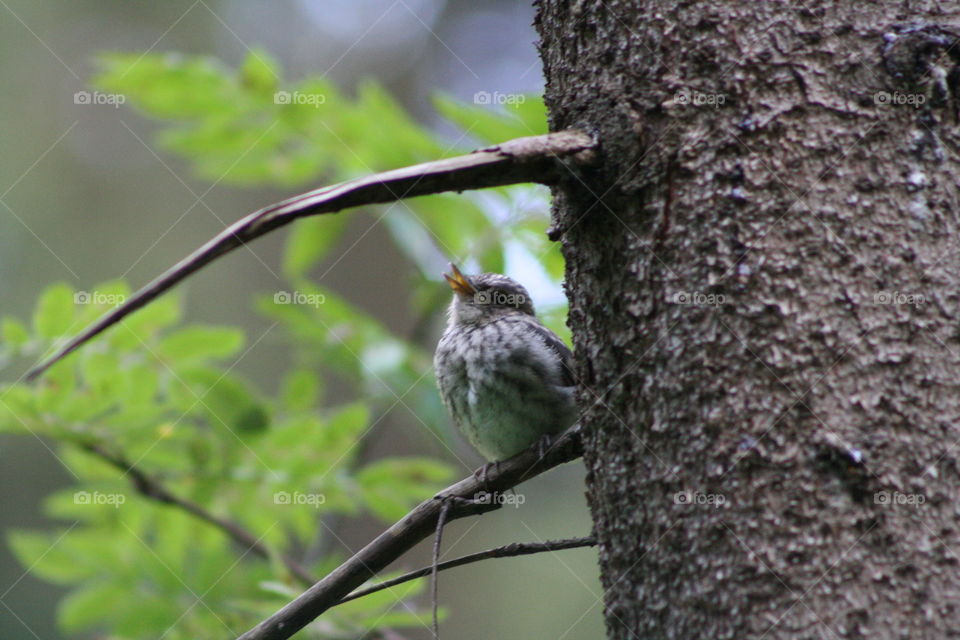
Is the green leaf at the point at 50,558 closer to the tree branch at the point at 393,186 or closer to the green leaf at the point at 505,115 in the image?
the green leaf at the point at 505,115

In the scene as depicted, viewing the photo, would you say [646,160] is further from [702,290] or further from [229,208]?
[229,208]

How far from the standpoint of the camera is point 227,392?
13.6 ft

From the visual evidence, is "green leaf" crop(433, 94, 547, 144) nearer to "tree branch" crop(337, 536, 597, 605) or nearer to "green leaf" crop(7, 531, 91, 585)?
"tree branch" crop(337, 536, 597, 605)

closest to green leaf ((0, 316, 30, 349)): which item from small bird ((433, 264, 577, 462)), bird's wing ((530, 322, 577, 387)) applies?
small bird ((433, 264, 577, 462))

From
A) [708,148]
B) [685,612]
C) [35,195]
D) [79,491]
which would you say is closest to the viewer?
[685,612]

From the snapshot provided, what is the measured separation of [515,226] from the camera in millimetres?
4309

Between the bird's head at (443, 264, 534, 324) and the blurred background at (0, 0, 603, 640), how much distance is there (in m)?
2.82

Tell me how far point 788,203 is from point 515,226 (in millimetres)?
2646

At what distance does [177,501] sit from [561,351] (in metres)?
1.93

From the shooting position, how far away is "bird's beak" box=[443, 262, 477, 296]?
4.79 m

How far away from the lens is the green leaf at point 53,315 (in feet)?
12.8

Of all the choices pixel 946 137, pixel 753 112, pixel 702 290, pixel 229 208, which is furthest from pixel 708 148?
pixel 229 208


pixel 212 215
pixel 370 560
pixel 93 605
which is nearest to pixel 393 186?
pixel 370 560

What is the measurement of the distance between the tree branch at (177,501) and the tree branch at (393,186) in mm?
2726
